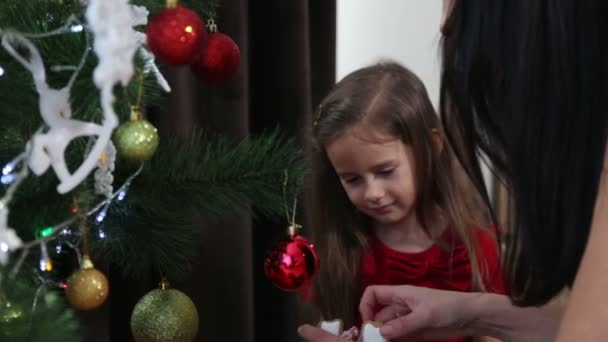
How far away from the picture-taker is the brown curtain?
1399mm

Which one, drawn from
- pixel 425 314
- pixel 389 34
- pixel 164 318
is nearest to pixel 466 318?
pixel 425 314

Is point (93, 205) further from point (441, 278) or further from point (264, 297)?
point (264, 297)

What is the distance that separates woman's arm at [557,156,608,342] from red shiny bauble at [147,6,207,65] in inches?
12.7

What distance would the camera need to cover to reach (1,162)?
0.73 metres

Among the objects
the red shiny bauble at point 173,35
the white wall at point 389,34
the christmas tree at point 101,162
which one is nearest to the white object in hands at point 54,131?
the christmas tree at point 101,162

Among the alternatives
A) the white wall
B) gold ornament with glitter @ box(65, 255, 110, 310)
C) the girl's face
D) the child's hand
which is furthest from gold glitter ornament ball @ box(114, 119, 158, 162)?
the white wall

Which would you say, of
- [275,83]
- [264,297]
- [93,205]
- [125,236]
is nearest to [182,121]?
[275,83]

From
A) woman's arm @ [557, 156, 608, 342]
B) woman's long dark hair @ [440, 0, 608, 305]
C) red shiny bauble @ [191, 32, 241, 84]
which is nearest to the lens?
woman's arm @ [557, 156, 608, 342]

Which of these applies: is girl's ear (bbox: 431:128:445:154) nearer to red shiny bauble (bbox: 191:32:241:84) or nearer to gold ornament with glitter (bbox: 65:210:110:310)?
red shiny bauble (bbox: 191:32:241:84)

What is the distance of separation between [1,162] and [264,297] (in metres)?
0.95

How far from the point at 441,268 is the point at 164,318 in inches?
21.7

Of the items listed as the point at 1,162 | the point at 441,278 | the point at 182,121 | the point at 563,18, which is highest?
the point at 563,18

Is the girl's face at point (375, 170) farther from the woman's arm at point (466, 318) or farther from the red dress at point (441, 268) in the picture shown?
the woman's arm at point (466, 318)

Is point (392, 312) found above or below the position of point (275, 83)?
below
